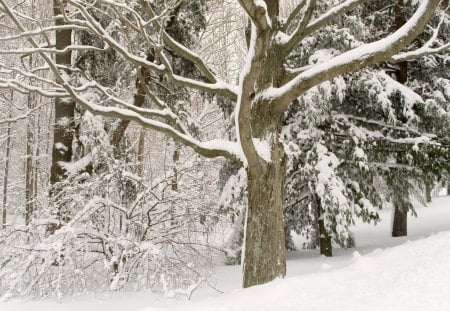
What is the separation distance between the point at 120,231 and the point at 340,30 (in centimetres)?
574

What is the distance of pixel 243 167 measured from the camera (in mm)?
7734

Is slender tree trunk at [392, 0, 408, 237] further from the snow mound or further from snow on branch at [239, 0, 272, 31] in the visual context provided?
snow on branch at [239, 0, 272, 31]

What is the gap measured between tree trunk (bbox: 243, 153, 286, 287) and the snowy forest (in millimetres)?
17

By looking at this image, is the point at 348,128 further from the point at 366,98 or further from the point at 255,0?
the point at 255,0

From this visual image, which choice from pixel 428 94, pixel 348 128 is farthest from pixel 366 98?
pixel 428 94

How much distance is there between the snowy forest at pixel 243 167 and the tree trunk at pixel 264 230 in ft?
0.06

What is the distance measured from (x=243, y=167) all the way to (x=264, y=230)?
262cm

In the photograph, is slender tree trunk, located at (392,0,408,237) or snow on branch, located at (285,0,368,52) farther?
slender tree trunk, located at (392,0,408,237)

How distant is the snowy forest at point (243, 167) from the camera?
4.49 m

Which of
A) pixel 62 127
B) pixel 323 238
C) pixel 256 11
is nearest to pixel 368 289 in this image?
pixel 256 11

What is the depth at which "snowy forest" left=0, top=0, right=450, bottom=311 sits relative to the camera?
449 cm

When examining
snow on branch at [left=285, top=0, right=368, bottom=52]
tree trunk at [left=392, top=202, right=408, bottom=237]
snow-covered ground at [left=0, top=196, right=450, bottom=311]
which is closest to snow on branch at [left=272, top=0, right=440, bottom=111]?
snow on branch at [left=285, top=0, right=368, bottom=52]

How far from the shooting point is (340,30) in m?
9.02

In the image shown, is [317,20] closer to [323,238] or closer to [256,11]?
[256,11]
